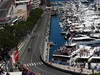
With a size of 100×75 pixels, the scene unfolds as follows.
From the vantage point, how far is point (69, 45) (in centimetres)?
5100

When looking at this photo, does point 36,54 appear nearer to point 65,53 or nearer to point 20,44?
point 65,53

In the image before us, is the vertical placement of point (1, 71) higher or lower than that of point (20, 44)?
higher

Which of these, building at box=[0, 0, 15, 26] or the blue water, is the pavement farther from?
building at box=[0, 0, 15, 26]

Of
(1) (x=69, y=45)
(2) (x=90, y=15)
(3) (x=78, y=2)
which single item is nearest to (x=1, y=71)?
(1) (x=69, y=45)

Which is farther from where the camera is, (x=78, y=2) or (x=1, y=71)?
(x=78, y=2)

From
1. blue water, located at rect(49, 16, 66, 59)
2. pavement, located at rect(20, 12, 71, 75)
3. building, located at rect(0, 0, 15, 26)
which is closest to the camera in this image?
pavement, located at rect(20, 12, 71, 75)

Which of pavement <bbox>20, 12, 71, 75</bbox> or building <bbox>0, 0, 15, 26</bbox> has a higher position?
building <bbox>0, 0, 15, 26</bbox>

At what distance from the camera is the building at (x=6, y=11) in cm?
7069

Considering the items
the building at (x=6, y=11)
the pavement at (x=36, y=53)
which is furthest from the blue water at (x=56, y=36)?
the building at (x=6, y=11)

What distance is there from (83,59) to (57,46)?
12712 mm

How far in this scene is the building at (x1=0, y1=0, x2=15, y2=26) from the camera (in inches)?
2783

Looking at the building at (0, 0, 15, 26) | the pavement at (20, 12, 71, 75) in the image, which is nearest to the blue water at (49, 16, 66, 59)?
the pavement at (20, 12, 71, 75)

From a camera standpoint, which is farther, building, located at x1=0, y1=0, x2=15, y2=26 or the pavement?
building, located at x1=0, y1=0, x2=15, y2=26

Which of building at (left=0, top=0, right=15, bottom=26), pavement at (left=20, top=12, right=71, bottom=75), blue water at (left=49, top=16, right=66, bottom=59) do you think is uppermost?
building at (left=0, top=0, right=15, bottom=26)
